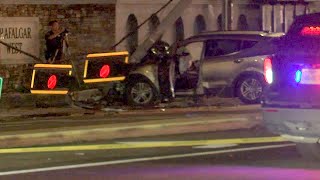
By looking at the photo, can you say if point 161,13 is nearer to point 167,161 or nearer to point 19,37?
point 19,37

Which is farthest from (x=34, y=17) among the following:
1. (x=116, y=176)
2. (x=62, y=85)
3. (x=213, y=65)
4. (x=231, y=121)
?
(x=116, y=176)

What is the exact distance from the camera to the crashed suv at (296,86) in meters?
Answer: 9.03

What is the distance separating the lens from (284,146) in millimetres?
11492

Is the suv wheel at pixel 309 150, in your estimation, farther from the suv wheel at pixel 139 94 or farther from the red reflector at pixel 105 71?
the red reflector at pixel 105 71

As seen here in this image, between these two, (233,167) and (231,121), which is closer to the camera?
(233,167)

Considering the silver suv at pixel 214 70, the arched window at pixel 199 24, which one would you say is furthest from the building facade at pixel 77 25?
the silver suv at pixel 214 70

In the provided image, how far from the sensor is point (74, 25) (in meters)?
20.7

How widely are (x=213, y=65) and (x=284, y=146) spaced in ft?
18.2

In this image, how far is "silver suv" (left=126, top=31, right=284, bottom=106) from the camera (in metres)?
16.7

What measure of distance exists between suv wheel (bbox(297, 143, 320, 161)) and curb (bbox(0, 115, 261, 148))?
9.21 feet

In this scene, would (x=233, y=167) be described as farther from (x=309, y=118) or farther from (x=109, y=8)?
(x=109, y=8)

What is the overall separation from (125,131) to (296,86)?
12.5ft

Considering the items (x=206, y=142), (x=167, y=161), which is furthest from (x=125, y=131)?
(x=167, y=161)

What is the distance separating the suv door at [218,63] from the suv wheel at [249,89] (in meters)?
0.32
